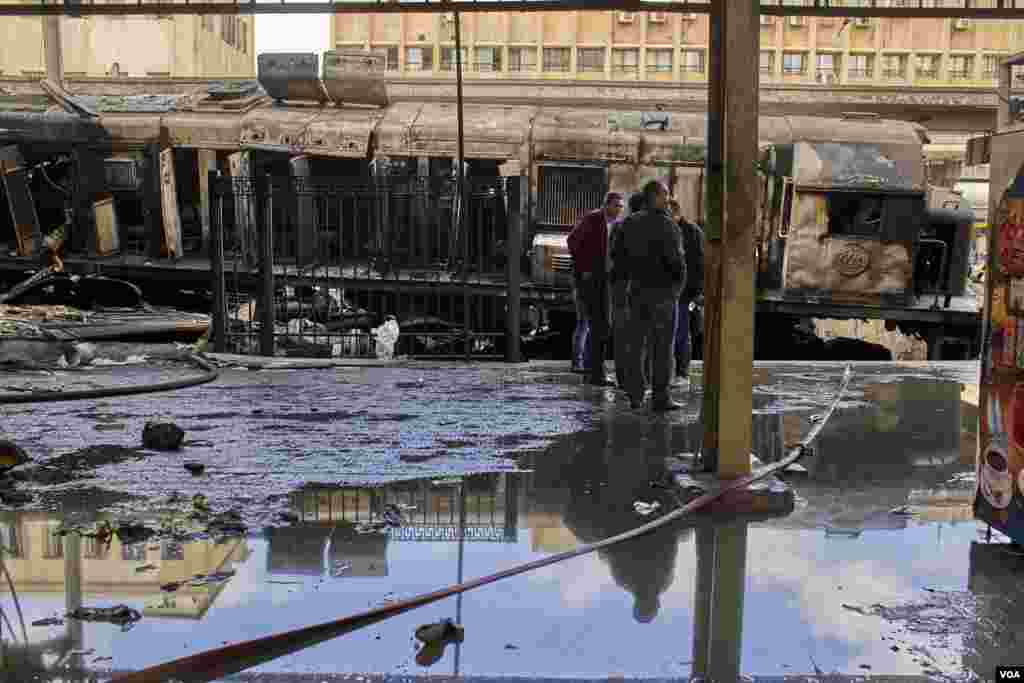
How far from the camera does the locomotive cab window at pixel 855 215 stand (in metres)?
17.8

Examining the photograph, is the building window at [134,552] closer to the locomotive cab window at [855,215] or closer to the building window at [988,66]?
the locomotive cab window at [855,215]

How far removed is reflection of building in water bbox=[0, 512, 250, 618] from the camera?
4.31m

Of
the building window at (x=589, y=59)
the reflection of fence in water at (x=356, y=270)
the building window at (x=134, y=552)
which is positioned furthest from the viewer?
the building window at (x=589, y=59)

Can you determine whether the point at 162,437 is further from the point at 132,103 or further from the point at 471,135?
the point at 132,103

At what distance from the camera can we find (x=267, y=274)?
1242cm

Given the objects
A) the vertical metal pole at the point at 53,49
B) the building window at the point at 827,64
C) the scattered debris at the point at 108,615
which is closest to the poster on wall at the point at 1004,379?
the scattered debris at the point at 108,615

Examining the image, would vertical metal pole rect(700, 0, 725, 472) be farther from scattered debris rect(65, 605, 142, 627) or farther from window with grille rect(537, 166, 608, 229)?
window with grille rect(537, 166, 608, 229)

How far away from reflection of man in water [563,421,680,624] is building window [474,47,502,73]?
56.2 metres

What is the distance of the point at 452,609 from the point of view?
13.8 ft

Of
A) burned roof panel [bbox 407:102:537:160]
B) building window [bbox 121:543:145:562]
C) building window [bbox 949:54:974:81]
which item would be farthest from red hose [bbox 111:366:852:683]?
building window [bbox 949:54:974:81]

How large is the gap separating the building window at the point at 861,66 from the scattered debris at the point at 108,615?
6318 centimetres

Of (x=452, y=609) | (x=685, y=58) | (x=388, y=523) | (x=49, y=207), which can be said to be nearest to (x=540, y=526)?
(x=388, y=523)

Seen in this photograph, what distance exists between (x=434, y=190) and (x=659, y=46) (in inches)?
1827

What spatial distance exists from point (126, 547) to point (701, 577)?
8.64 ft
